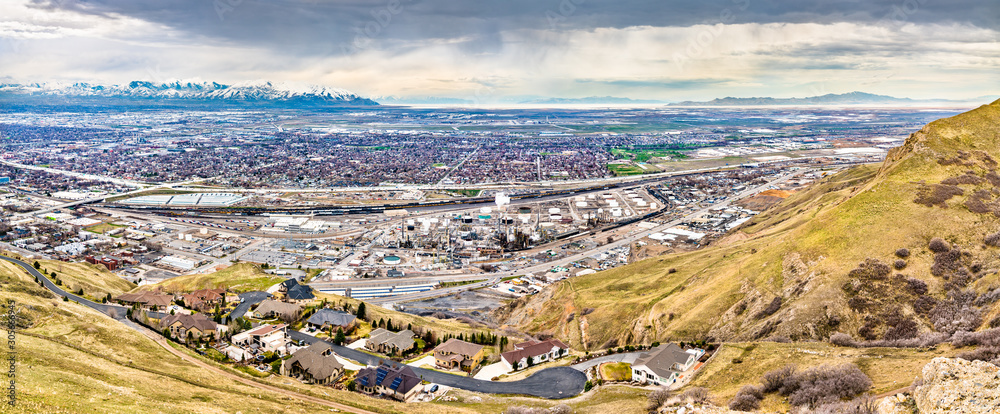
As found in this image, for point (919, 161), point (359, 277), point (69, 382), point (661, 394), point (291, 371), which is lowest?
point (359, 277)

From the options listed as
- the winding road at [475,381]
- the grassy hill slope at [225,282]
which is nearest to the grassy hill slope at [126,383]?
the winding road at [475,381]

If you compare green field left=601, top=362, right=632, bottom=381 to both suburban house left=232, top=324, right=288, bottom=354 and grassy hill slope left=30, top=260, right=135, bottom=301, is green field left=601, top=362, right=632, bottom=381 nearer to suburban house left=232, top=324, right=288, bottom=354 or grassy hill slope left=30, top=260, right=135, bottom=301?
suburban house left=232, top=324, right=288, bottom=354

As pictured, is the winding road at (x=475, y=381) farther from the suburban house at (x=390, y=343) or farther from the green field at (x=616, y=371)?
the green field at (x=616, y=371)

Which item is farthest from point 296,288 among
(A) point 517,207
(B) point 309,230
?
(A) point 517,207

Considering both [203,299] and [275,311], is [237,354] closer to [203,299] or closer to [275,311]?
[275,311]

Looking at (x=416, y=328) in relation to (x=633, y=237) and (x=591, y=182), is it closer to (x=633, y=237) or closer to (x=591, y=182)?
(x=633, y=237)

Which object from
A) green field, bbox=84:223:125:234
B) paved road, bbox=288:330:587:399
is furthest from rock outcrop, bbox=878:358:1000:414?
green field, bbox=84:223:125:234
